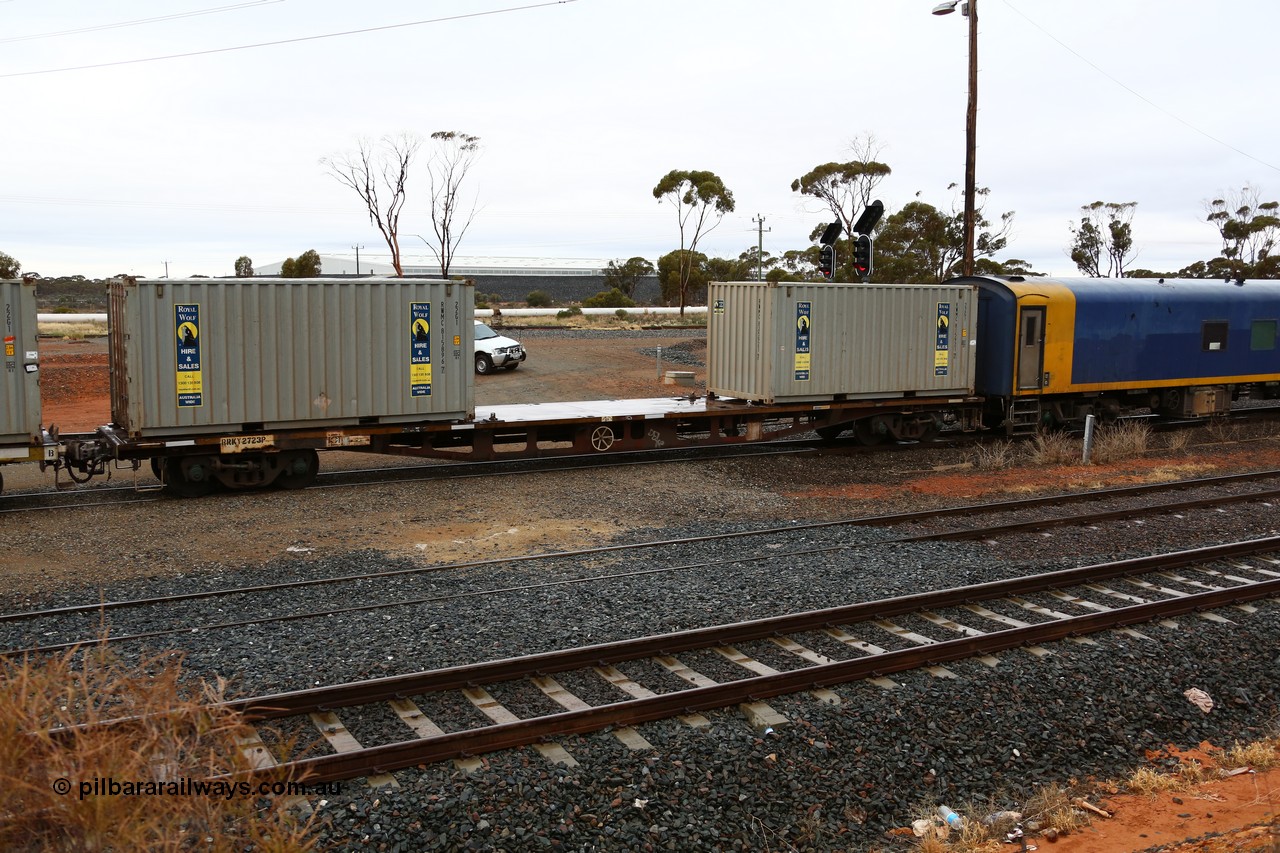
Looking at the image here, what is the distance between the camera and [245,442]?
13648mm

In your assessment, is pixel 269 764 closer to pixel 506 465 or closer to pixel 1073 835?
pixel 1073 835

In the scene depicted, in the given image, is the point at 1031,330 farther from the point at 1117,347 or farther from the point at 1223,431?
the point at 1223,431

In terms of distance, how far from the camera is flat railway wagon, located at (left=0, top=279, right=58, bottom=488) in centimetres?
1245

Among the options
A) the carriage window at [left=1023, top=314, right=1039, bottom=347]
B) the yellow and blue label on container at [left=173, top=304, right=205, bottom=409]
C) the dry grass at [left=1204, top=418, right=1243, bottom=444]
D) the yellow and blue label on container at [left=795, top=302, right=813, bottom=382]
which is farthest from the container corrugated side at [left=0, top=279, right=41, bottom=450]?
the dry grass at [left=1204, top=418, right=1243, bottom=444]

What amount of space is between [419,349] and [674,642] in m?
8.33

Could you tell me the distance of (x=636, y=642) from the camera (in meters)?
7.50

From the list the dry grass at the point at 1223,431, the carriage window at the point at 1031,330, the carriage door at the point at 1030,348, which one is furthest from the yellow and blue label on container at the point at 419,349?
the dry grass at the point at 1223,431

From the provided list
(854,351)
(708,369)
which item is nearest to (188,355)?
(708,369)

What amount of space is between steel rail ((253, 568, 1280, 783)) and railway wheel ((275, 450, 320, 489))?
9170 mm

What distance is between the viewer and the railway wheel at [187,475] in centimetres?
1358

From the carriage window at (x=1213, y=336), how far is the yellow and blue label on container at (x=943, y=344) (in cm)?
666

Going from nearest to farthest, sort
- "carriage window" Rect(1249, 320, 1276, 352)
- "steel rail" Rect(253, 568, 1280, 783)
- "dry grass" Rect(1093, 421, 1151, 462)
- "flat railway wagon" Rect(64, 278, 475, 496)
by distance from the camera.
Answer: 1. "steel rail" Rect(253, 568, 1280, 783)
2. "flat railway wagon" Rect(64, 278, 475, 496)
3. "dry grass" Rect(1093, 421, 1151, 462)
4. "carriage window" Rect(1249, 320, 1276, 352)

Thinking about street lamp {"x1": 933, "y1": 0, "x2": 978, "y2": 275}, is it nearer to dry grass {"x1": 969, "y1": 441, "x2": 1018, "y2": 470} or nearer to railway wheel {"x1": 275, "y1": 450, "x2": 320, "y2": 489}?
dry grass {"x1": 969, "y1": 441, "x2": 1018, "y2": 470}

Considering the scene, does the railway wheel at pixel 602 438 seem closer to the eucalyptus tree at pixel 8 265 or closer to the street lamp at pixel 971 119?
the street lamp at pixel 971 119
